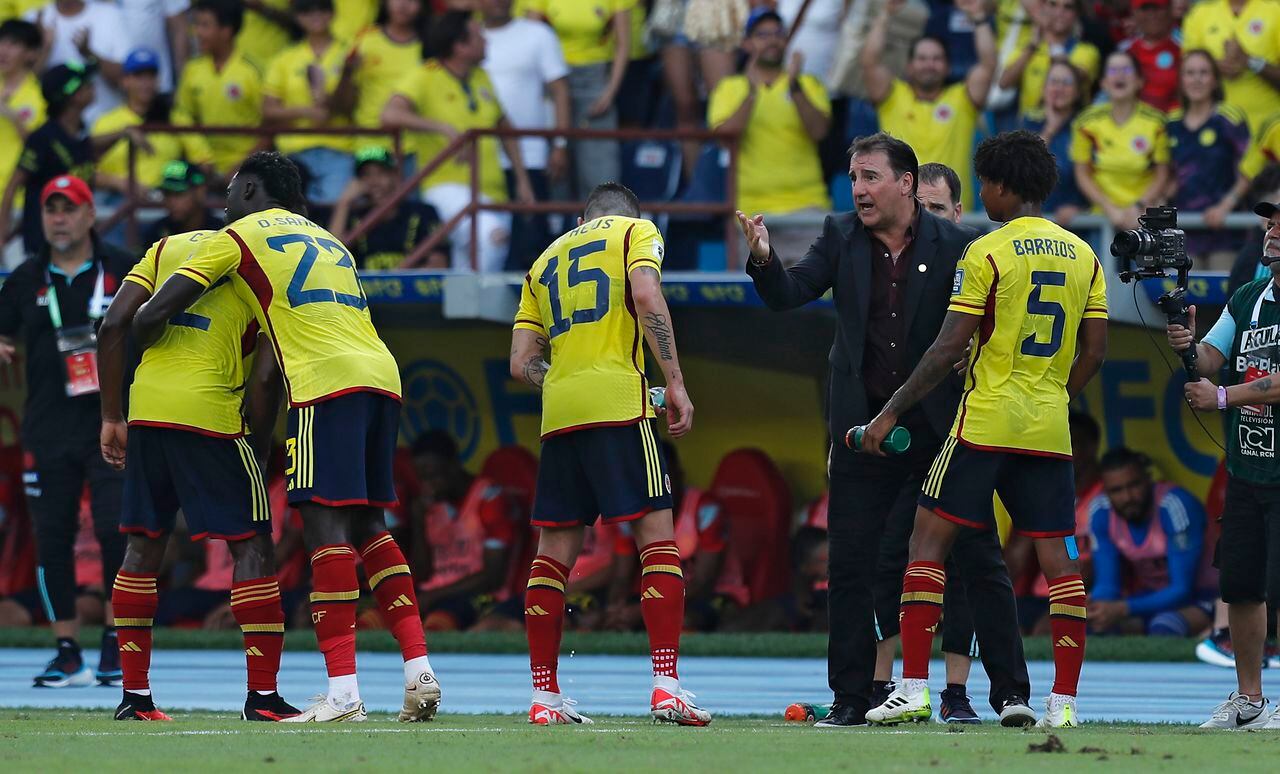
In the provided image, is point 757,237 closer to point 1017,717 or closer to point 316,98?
point 1017,717

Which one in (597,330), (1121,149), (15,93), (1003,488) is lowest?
(1003,488)

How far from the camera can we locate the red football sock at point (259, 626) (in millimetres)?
8398

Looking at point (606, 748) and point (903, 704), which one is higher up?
point (606, 748)

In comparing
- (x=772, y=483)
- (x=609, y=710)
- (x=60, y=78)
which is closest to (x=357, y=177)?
(x=60, y=78)

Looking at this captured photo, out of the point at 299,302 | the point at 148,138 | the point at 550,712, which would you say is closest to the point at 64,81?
the point at 148,138

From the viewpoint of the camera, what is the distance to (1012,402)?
25.4 ft

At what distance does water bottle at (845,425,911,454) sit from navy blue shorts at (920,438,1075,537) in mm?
145

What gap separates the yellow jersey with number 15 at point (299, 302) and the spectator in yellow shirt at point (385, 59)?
25.2ft

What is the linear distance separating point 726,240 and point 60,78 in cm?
493

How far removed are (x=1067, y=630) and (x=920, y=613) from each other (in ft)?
1.77

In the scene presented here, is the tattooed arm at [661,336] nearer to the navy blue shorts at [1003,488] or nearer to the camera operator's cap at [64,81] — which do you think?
the navy blue shorts at [1003,488]

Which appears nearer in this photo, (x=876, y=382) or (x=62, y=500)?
(x=876, y=382)

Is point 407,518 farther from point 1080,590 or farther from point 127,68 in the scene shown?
point 1080,590

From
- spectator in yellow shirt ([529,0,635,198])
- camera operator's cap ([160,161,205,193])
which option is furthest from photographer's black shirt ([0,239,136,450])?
spectator in yellow shirt ([529,0,635,198])
